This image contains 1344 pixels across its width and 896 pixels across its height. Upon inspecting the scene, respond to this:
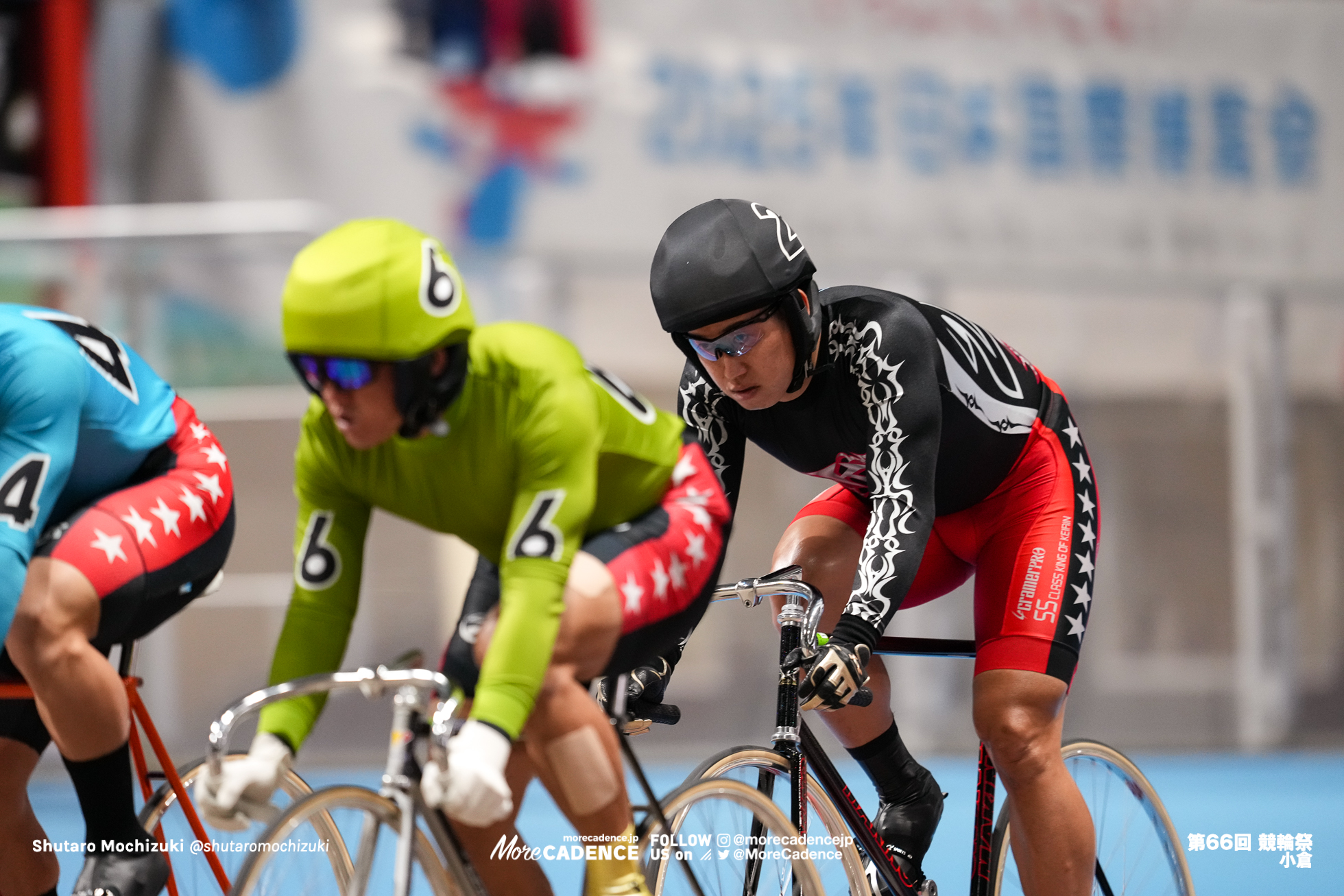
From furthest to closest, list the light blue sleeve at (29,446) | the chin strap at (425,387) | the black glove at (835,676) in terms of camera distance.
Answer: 1. the black glove at (835,676)
2. the light blue sleeve at (29,446)
3. the chin strap at (425,387)

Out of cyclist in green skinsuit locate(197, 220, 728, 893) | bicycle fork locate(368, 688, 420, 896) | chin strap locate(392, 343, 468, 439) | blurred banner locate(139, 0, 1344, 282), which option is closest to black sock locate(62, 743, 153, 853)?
cyclist in green skinsuit locate(197, 220, 728, 893)

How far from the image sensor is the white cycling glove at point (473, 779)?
6.34 ft

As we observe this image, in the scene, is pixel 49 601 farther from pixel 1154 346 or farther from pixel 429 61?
pixel 1154 346

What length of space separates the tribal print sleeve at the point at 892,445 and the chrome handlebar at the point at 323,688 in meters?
0.91

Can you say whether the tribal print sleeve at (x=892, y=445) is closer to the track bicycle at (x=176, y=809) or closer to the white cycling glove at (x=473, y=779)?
the white cycling glove at (x=473, y=779)

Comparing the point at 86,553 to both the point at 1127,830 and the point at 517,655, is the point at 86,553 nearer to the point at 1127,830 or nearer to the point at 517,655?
the point at 517,655

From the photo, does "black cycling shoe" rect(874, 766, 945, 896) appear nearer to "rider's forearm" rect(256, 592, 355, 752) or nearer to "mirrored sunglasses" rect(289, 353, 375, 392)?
"rider's forearm" rect(256, 592, 355, 752)

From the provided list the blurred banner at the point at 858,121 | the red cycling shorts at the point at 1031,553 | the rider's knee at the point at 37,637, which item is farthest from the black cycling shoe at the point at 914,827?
the blurred banner at the point at 858,121

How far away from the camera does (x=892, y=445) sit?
2.78 metres

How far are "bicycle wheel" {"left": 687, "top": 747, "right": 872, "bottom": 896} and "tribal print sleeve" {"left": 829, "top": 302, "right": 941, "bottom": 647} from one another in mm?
334

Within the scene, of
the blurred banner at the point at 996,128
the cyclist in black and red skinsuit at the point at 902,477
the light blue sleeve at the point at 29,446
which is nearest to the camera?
the light blue sleeve at the point at 29,446

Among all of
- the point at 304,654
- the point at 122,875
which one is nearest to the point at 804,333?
the point at 304,654

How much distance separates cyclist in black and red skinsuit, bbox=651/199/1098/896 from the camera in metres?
2.68

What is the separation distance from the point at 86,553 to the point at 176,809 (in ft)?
2.31
